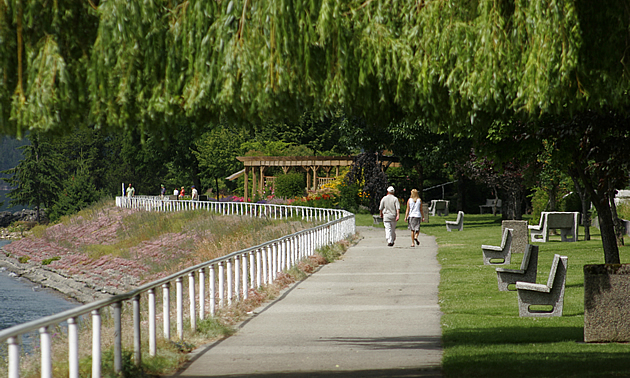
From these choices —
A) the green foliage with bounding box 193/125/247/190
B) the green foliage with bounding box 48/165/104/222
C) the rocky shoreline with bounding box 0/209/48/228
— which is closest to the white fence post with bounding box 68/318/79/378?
the green foliage with bounding box 193/125/247/190

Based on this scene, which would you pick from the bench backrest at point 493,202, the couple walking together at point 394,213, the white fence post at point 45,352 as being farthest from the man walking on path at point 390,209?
the bench backrest at point 493,202

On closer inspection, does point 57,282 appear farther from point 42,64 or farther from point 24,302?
point 42,64

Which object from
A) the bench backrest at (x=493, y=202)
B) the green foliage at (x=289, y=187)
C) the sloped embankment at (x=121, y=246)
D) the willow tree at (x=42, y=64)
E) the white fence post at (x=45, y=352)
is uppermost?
the willow tree at (x=42, y=64)

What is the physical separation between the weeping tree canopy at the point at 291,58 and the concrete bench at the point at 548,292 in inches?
201

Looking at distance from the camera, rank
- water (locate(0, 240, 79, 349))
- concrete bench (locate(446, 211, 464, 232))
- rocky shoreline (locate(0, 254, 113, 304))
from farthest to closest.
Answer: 1. rocky shoreline (locate(0, 254, 113, 304))
2. concrete bench (locate(446, 211, 464, 232))
3. water (locate(0, 240, 79, 349))

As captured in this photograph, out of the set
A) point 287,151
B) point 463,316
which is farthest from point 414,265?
point 287,151

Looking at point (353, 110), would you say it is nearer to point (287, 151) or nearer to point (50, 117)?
point (50, 117)

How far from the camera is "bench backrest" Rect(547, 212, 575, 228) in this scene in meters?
22.3

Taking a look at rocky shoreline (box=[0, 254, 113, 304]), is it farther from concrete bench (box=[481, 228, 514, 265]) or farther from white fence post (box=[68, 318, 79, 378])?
white fence post (box=[68, 318, 79, 378])

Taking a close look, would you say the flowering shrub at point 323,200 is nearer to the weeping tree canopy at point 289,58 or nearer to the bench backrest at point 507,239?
the bench backrest at point 507,239

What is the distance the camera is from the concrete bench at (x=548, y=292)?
996 cm

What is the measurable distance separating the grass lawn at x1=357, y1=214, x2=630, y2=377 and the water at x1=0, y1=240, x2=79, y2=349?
1361cm

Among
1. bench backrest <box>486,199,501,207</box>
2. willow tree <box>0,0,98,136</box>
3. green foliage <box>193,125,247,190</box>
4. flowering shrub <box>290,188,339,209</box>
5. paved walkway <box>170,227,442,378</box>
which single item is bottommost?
paved walkway <box>170,227,442,378</box>

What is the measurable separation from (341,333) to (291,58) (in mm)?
→ 4853
